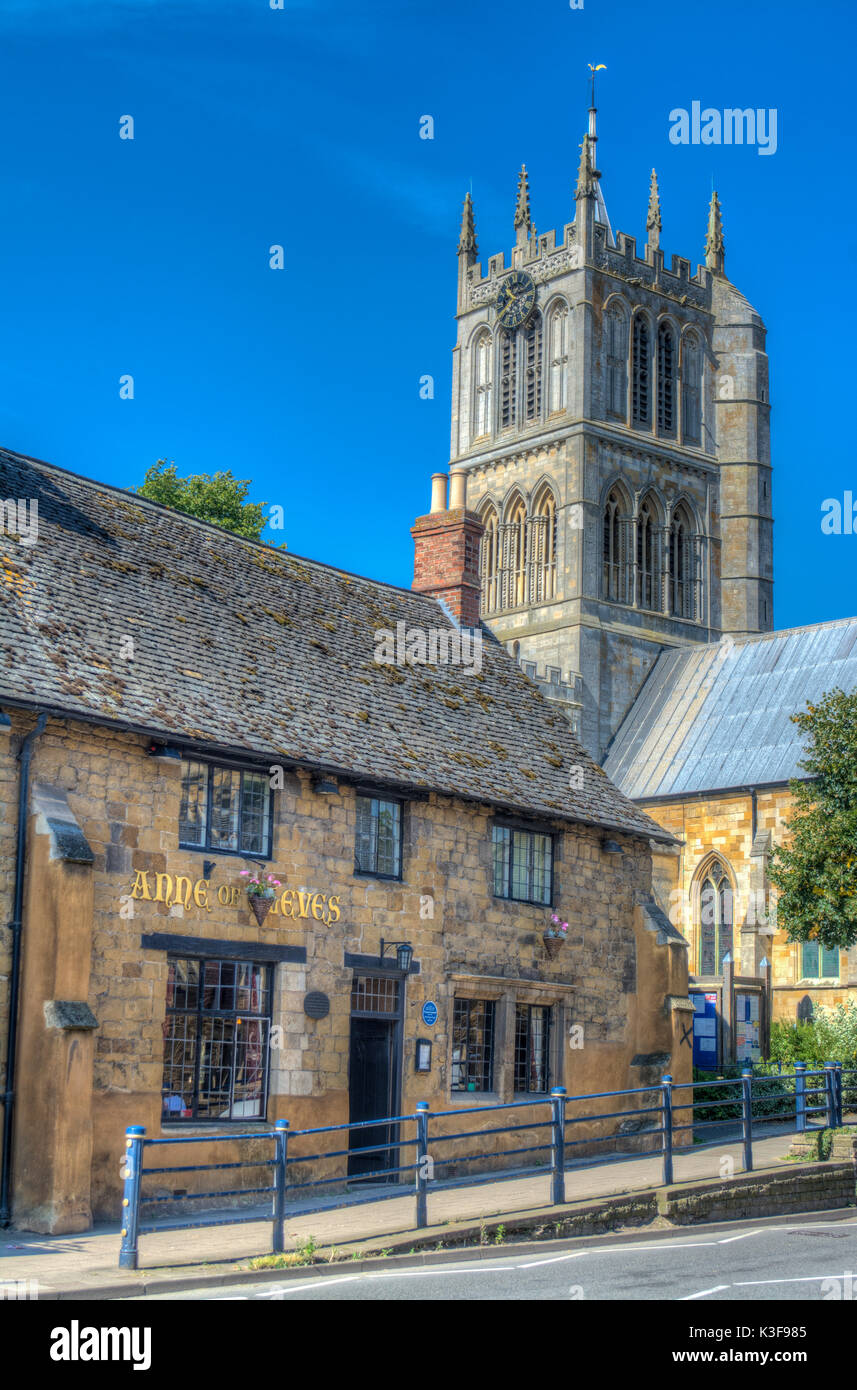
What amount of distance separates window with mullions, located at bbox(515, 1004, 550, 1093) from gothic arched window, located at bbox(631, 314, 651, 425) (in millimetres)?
42762

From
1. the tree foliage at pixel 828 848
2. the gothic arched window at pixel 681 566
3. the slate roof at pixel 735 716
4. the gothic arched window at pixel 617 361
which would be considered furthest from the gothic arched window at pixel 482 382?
→ the tree foliage at pixel 828 848

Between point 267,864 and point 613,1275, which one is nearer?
point 613,1275

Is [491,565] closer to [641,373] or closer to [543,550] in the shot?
[543,550]

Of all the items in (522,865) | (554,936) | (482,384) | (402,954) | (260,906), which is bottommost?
(402,954)

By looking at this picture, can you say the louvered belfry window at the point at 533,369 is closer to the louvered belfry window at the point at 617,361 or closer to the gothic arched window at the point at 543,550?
the louvered belfry window at the point at 617,361

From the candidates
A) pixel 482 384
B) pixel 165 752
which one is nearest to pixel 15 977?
pixel 165 752

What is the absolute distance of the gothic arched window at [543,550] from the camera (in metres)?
60.0

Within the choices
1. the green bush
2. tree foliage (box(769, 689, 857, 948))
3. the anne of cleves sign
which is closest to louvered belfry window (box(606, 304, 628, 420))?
the green bush

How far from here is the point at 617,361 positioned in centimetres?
6259

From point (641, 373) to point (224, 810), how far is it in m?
48.1

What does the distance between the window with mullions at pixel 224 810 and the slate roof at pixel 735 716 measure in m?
24.2

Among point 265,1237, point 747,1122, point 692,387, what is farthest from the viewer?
point 692,387
